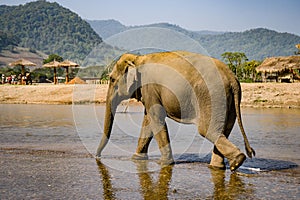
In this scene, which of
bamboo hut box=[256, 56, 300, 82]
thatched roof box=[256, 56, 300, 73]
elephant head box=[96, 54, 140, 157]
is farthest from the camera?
thatched roof box=[256, 56, 300, 73]

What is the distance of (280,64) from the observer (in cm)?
4278

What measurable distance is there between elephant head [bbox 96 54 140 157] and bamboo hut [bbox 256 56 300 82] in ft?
108

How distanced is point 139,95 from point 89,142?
334cm

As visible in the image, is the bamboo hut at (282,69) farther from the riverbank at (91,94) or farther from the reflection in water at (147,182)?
the reflection in water at (147,182)

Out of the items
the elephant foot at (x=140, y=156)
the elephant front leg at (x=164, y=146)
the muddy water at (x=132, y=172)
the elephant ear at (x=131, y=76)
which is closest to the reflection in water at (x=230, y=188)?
the muddy water at (x=132, y=172)

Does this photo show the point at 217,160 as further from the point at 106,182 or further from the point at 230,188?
the point at 106,182

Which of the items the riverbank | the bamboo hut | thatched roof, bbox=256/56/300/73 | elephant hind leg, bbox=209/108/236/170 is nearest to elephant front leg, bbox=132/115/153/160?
elephant hind leg, bbox=209/108/236/170

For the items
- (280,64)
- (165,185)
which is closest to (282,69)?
(280,64)

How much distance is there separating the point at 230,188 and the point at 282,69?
3703cm

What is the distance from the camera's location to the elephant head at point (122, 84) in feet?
28.6

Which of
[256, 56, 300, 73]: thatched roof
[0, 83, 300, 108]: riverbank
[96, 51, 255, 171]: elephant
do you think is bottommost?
[0, 83, 300, 108]: riverbank

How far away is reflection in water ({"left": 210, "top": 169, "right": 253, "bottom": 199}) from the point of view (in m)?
6.25

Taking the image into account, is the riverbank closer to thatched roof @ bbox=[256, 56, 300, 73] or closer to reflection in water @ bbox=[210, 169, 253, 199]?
thatched roof @ bbox=[256, 56, 300, 73]

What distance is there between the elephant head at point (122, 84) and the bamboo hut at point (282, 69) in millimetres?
32898
